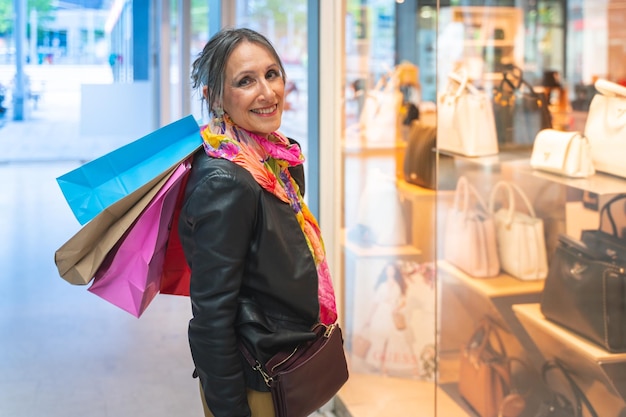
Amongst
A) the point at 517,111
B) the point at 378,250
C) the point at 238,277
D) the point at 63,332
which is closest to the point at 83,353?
the point at 63,332

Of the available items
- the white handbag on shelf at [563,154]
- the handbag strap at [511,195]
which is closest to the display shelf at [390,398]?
the handbag strap at [511,195]

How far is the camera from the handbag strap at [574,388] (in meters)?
2.59

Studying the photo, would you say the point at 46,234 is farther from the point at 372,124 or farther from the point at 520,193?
the point at 520,193

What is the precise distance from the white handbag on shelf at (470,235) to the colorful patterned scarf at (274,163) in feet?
4.03

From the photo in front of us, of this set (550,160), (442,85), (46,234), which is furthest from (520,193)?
(46,234)

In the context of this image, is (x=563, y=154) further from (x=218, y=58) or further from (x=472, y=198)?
(x=218, y=58)

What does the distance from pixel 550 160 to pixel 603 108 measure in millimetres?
286

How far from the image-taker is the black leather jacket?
6.18ft

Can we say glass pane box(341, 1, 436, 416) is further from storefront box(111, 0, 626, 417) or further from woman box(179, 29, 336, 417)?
woman box(179, 29, 336, 417)

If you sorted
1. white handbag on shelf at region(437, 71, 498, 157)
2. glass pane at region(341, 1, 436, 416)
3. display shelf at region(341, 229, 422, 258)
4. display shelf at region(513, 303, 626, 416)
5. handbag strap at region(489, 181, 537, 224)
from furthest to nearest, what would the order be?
display shelf at region(341, 229, 422, 258) → glass pane at region(341, 1, 436, 416) → white handbag on shelf at region(437, 71, 498, 157) → handbag strap at region(489, 181, 537, 224) → display shelf at region(513, 303, 626, 416)

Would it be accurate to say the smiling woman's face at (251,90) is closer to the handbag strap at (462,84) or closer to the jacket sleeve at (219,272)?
the jacket sleeve at (219,272)

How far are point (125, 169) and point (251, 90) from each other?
39 cm

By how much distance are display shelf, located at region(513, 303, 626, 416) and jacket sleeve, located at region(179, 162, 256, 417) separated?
3.35 feet

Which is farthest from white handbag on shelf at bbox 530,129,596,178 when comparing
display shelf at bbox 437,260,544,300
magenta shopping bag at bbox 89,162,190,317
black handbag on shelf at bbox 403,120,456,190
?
magenta shopping bag at bbox 89,162,190,317
